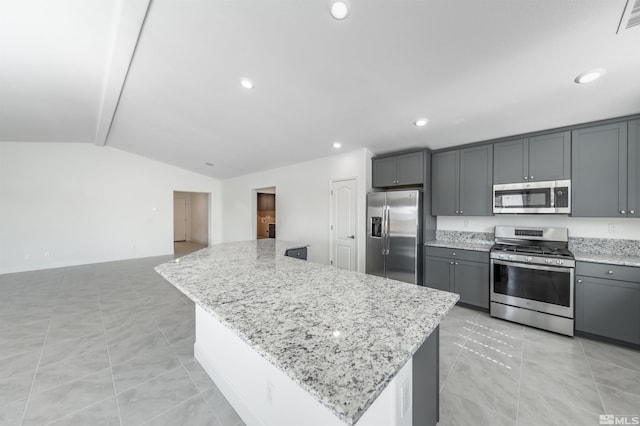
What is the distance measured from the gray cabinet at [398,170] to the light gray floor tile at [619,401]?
264cm

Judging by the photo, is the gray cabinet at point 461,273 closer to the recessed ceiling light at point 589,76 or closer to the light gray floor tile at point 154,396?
the recessed ceiling light at point 589,76

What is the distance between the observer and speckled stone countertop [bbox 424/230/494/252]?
3297mm

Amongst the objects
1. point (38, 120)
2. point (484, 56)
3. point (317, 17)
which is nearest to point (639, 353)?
point (484, 56)

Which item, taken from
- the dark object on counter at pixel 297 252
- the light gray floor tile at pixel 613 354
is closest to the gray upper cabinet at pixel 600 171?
the light gray floor tile at pixel 613 354

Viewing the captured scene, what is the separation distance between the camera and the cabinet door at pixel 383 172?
3.87m

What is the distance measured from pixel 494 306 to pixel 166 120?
18.2 feet

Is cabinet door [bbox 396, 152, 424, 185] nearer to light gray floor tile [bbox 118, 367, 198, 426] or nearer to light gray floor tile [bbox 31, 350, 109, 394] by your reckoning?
light gray floor tile [bbox 118, 367, 198, 426]

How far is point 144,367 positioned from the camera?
206 centimetres

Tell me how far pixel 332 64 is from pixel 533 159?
2.71 metres

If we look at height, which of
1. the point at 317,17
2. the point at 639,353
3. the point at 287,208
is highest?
the point at 317,17

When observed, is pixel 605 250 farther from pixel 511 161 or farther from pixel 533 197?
pixel 511 161

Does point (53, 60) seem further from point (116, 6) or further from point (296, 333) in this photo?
point (296, 333)

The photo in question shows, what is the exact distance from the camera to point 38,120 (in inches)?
161

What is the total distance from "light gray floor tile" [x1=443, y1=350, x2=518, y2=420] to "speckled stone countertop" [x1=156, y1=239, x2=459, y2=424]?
107cm
